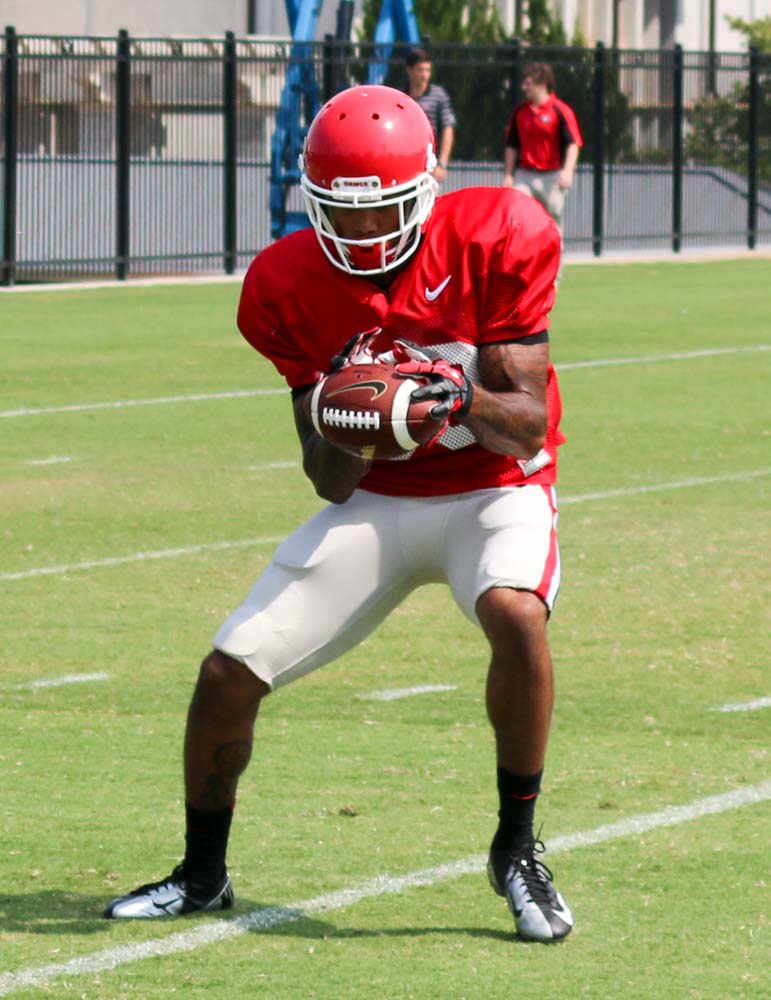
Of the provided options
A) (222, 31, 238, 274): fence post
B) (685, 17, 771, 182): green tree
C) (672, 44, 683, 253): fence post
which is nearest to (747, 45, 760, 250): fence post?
(685, 17, 771, 182): green tree

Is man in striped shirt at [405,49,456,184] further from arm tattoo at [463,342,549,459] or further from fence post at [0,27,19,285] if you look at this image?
arm tattoo at [463,342,549,459]

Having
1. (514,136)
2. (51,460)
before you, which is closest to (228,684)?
(51,460)

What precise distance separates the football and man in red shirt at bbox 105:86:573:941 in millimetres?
114

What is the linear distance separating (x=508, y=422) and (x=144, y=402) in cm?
890

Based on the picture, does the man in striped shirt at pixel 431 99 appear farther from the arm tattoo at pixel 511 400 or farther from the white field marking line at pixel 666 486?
the arm tattoo at pixel 511 400

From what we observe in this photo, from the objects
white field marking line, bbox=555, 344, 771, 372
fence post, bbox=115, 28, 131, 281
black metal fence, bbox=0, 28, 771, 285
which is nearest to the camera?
white field marking line, bbox=555, 344, 771, 372

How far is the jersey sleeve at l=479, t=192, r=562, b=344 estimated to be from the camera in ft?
14.9

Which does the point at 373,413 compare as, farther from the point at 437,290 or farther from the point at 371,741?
the point at 371,741

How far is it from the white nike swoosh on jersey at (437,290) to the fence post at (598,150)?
72.1 ft

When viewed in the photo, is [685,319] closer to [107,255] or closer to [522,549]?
[107,255]

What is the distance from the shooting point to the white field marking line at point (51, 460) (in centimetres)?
1098

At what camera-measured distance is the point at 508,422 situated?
4.43 m

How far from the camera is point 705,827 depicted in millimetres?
5285

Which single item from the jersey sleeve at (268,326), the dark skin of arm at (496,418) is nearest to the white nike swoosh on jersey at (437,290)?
the dark skin of arm at (496,418)
